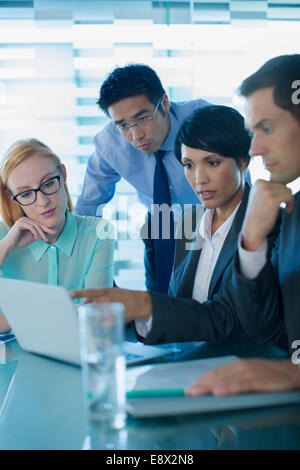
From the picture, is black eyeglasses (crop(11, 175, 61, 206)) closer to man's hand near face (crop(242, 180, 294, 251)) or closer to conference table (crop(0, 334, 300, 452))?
man's hand near face (crop(242, 180, 294, 251))

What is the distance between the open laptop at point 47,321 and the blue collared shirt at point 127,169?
1.42 metres

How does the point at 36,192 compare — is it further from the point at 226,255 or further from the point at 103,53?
the point at 103,53

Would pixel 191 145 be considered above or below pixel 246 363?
above

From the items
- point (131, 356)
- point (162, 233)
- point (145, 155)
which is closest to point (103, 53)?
point (145, 155)

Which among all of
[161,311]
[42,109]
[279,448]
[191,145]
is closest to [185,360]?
[161,311]

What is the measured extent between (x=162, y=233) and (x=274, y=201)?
1.33 metres

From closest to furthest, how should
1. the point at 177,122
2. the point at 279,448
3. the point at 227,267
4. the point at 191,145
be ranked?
the point at 279,448, the point at 227,267, the point at 191,145, the point at 177,122

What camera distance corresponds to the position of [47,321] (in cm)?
101

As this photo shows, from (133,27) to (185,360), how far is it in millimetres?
2910

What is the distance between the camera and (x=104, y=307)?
0.79 metres

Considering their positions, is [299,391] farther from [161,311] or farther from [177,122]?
[177,122]

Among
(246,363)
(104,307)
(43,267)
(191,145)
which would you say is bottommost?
(43,267)

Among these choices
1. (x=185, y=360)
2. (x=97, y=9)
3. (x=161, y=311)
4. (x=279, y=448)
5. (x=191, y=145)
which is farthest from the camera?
(x=97, y=9)

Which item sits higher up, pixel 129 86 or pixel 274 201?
pixel 129 86
